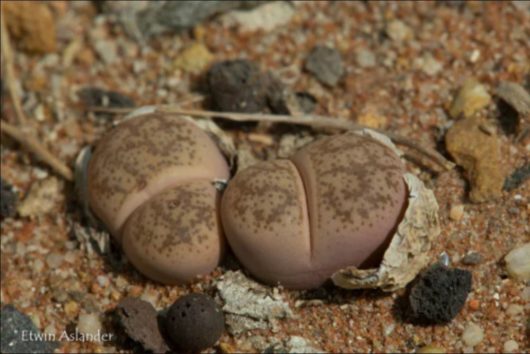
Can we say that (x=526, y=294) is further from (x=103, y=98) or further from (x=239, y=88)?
(x=103, y=98)

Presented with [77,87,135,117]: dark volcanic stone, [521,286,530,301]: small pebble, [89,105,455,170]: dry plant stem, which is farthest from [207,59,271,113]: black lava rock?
[521,286,530,301]: small pebble

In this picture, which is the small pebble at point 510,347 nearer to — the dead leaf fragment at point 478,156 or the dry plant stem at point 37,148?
the dead leaf fragment at point 478,156

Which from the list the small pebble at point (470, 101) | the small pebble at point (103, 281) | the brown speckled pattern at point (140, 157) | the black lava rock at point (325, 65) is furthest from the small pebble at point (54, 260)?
the small pebble at point (470, 101)

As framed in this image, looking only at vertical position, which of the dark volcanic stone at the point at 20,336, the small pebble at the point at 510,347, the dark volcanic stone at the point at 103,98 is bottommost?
the dark volcanic stone at the point at 20,336

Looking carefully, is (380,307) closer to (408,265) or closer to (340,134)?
(408,265)

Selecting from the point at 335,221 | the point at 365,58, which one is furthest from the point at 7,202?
the point at 365,58
